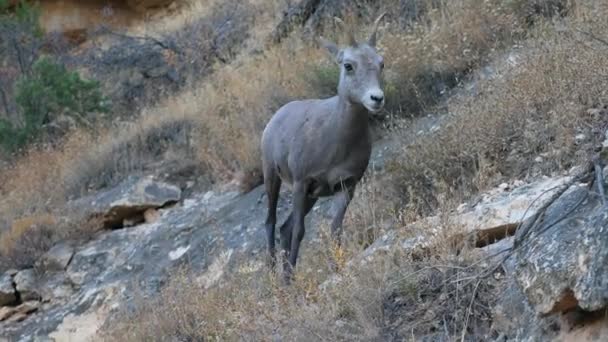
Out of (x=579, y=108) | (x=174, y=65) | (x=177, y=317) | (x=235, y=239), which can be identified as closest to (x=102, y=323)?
(x=235, y=239)

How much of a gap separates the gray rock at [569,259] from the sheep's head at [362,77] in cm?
196

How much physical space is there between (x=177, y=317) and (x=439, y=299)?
107 inches

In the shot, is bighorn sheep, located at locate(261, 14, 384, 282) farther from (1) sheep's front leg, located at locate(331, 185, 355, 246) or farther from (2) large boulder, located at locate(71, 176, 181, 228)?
(2) large boulder, located at locate(71, 176, 181, 228)

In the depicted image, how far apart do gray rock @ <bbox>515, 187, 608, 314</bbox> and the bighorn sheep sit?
80.5 inches

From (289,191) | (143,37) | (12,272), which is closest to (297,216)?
(289,191)

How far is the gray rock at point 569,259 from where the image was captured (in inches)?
175

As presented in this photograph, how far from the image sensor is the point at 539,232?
5047 millimetres

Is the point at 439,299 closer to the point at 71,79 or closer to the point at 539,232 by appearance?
the point at 539,232

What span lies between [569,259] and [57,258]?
28.1 ft

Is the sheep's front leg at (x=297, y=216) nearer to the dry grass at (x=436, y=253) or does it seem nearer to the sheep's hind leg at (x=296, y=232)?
the sheep's hind leg at (x=296, y=232)

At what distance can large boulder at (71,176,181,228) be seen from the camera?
1250 cm

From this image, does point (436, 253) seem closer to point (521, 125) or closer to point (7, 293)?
point (521, 125)

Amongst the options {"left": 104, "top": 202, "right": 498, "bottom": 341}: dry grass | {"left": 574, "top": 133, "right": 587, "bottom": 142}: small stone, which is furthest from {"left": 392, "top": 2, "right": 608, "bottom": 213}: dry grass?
{"left": 104, "top": 202, "right": 498, "bottom": 341}: dry grass

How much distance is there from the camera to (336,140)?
7.21 metres
